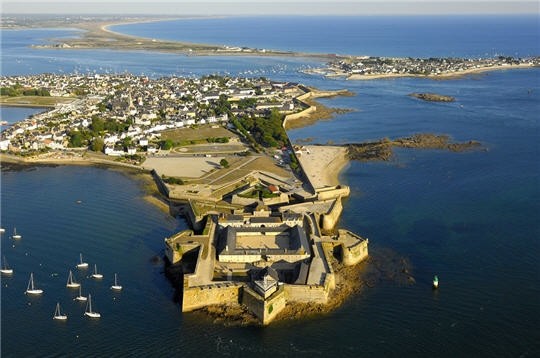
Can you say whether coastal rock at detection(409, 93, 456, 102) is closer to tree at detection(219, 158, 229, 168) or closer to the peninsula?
the peninsula

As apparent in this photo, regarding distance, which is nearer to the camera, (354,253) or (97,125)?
(354,253)

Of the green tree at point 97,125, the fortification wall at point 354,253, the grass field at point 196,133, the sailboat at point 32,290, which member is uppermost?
the green tree at point 97,125

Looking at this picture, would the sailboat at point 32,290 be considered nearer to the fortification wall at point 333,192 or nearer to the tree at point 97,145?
the fortification wall at point 333,192

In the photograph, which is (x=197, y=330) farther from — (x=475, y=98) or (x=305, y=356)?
(x=475, y=98)

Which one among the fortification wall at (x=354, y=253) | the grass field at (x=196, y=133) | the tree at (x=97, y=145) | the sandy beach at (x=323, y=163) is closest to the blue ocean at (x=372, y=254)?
the fortification wall at (x=354, y=253)

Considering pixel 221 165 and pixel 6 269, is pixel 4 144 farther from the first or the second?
pixel 6 269

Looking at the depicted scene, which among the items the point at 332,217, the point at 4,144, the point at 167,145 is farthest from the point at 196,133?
the point at 332,217

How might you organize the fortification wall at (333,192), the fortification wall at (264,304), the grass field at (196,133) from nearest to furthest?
the fortification wall at (264,304), the fortification wall at (333,192), the grass field at (196,133)
